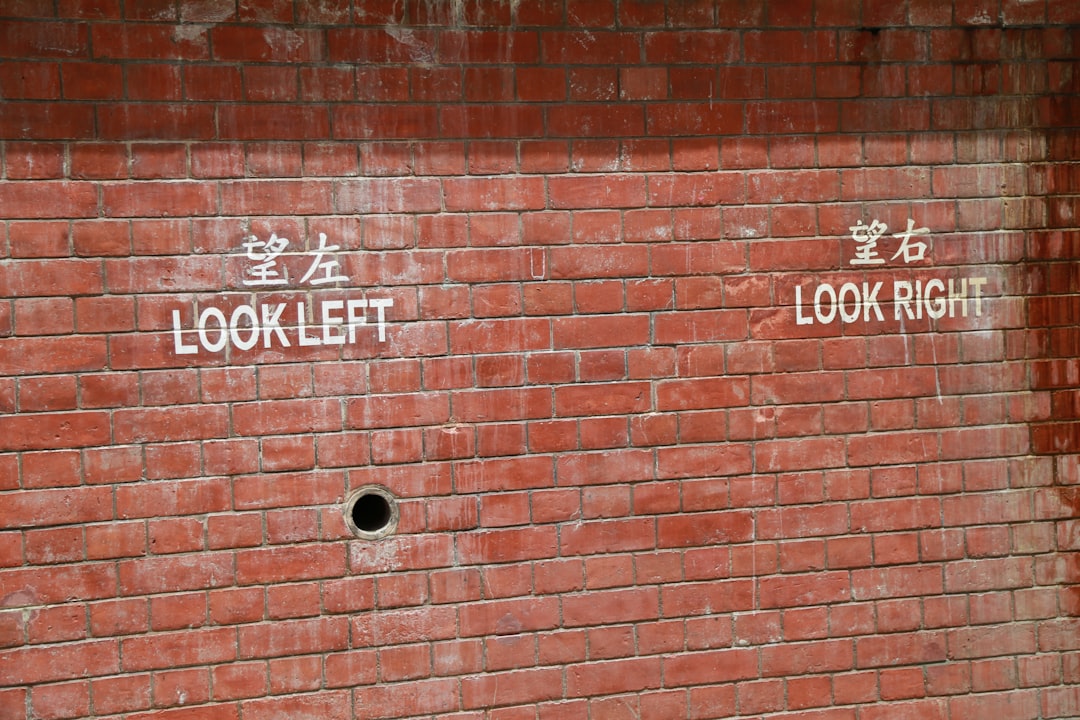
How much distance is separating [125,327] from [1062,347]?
10.9ft

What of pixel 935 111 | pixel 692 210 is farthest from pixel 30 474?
pixel 935 111

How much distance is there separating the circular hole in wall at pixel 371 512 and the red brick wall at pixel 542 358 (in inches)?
1.3

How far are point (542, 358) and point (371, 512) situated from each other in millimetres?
796

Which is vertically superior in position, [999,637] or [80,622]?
[80,622]

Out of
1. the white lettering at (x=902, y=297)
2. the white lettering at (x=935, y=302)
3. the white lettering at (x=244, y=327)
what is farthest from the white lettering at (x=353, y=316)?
the white lettering at (x=935, y=302)

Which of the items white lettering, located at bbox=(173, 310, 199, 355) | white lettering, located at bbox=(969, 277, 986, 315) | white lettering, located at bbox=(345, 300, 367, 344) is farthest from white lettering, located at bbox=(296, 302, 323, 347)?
white lettering, located at bbox=(969, 277, 986, 315)

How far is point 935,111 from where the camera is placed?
3561 mm

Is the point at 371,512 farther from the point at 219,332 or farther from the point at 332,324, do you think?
the point at 219,332

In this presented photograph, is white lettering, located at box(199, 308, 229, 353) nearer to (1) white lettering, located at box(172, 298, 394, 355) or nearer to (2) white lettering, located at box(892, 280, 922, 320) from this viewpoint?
(1) white lettering, located at box(172, 298, 394, 355)

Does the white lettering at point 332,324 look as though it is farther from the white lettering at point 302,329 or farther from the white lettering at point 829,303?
the white lettering at point 829,303

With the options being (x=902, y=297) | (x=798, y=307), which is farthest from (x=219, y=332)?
(x=902, y=297)

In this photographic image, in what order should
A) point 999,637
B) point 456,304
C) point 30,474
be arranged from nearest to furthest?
point 30,474, point 456,304, point 999,637

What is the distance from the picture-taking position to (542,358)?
11.2ft

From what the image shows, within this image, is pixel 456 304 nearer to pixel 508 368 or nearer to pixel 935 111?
pixel 508 368
